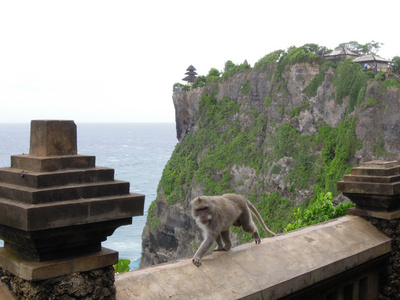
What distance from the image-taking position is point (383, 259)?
4934 mm

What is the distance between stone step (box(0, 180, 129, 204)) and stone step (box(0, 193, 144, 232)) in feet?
0.11

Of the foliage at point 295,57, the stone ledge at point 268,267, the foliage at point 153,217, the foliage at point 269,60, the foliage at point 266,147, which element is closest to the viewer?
the stone ledge at point 268,267

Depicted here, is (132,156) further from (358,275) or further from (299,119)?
(358,275)

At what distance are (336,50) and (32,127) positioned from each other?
39773 millimetres

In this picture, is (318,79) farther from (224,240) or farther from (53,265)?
(53,265)

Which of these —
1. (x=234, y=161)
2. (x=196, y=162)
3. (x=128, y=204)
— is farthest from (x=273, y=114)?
(x=128, y=204)

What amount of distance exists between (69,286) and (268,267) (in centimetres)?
182

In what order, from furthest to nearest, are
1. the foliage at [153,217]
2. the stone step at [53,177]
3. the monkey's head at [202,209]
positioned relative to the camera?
the foliage at [153,217]
the monkey's head at [202,209]
the stone step at [53,177]

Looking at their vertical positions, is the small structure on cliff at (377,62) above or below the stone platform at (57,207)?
above

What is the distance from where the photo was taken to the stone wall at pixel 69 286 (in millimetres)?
2527

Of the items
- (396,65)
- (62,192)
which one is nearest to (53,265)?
(62,192)

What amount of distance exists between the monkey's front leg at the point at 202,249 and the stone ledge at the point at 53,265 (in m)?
0.89

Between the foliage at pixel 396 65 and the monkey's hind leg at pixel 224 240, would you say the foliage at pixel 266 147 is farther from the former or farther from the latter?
the monkey's hind leg at pixel 224 240

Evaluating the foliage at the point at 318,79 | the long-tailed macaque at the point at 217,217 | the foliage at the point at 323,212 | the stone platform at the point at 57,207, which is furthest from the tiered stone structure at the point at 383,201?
the foliage at the point at 318,79
